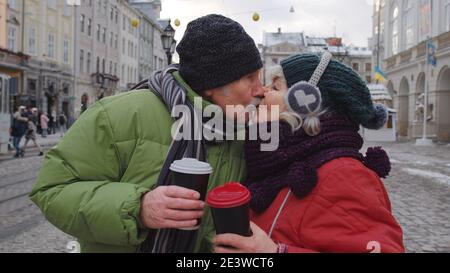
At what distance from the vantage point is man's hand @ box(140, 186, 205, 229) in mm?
1478

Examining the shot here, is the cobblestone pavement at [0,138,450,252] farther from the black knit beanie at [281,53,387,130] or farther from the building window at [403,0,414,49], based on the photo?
the building window at [403,0,414,49]

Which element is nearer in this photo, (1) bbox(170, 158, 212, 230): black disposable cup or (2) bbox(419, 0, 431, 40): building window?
(1) bbox(170, 158, 212, 230): black disposable cup

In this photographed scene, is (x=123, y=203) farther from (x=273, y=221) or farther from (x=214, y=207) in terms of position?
(x=273, y=221)

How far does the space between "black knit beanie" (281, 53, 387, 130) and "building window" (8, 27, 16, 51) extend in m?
34.0

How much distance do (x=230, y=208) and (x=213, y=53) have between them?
64cm

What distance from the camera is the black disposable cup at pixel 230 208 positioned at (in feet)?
4.65

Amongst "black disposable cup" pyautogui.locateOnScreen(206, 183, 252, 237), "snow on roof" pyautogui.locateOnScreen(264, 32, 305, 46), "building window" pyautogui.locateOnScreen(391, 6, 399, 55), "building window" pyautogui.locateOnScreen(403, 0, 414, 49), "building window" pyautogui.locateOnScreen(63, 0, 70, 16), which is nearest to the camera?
"black disposable cup" pyautogui.locateOnScreen(206, 183, 252, 237)

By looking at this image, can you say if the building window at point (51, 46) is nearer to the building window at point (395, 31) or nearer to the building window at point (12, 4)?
the building window at point (12, 4)

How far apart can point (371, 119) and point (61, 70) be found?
3984 centimetres

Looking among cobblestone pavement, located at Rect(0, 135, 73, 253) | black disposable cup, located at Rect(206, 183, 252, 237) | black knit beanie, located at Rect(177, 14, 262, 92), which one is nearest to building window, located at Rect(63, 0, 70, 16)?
cobblestone pavement, located at Rect(0, 135, 73, 253)

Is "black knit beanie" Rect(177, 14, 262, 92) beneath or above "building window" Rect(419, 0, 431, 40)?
beneath

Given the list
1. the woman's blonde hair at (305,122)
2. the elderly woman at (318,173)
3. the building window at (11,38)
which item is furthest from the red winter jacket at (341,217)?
the building window at (11,38)
